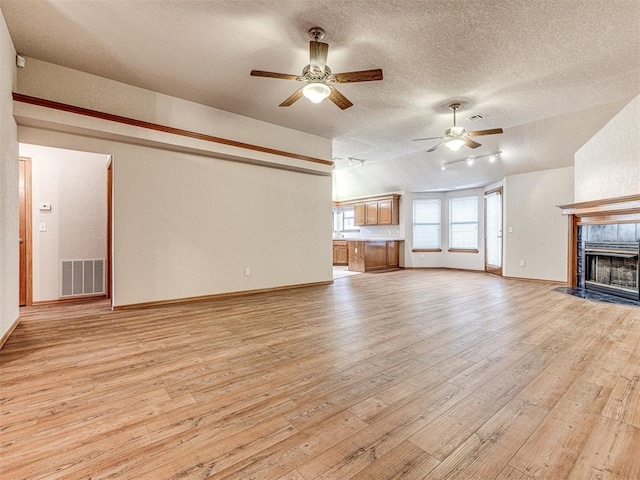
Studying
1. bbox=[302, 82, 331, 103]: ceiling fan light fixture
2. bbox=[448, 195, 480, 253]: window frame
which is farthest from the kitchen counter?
bbox=[302, 82, 331, 103]: ceiling fan light fixture

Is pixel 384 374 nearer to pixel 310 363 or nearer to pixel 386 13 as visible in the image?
pixel 310 363

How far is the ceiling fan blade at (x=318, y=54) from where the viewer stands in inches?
110

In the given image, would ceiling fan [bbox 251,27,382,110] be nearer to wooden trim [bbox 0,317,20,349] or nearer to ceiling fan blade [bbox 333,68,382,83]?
ceiling fan blade [bbox 333,68,382,83]

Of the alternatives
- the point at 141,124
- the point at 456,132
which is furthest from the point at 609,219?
the point at 141,124

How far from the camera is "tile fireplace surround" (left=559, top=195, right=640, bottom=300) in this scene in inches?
178

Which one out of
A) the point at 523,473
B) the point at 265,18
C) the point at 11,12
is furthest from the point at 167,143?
the point at 523,473

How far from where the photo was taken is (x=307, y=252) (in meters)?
5.99

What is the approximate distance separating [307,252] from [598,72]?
16.1ft

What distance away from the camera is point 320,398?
1.86 m

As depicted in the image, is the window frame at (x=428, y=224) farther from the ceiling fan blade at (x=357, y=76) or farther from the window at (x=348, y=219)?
the ceiling fan blade at (x=357, y=76)

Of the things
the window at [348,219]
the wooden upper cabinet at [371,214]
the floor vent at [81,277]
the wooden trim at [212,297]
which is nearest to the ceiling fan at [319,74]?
the wooden trim at [212,297]

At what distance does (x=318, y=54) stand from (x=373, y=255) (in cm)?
672

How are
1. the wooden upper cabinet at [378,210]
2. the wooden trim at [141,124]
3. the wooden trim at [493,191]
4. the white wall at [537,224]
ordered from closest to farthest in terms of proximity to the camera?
the wooden trim at [141,124] → the white wall at [537,224] → the wooden trim at [493,191] → the wooden upper cabinet at [378,210]

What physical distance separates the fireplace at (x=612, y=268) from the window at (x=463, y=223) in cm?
325
